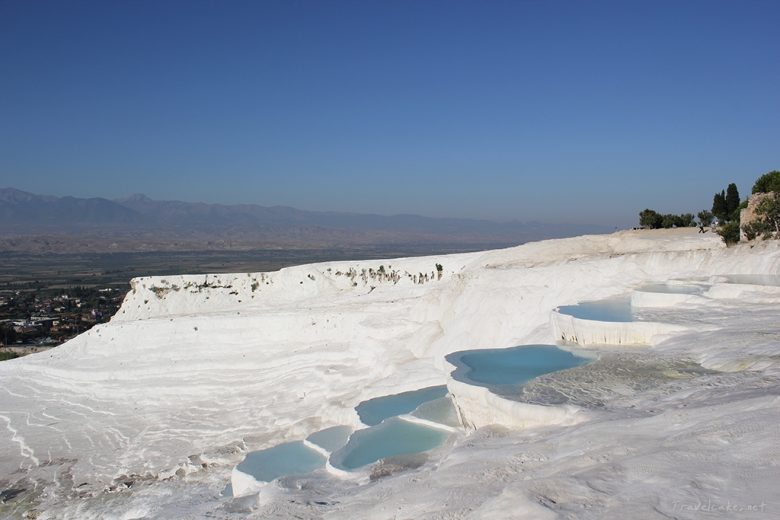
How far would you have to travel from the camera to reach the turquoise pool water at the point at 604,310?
11875 mm

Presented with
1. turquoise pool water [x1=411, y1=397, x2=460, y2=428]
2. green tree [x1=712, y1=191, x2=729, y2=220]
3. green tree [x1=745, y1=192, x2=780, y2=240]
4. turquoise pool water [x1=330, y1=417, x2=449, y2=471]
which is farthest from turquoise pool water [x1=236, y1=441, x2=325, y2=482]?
green tree [x1=712, y1=191, x2=729, y2=220]

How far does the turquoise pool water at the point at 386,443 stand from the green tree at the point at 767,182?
1855cm

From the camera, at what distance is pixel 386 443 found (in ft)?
29.4

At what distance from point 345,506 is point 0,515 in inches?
367

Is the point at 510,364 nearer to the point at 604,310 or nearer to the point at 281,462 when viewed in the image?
the point at 604,310

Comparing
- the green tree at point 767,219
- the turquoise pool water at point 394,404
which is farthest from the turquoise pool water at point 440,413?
the green tree at point 767,219

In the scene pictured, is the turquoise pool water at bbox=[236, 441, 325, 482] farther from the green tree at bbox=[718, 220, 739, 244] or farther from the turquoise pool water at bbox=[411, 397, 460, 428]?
the green tree at bbox=[718, 220, 739, 244]

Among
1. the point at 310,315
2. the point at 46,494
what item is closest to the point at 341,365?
the point at 310,315

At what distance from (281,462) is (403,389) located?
3919 millimetres

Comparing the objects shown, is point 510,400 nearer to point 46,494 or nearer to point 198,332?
point 46,494

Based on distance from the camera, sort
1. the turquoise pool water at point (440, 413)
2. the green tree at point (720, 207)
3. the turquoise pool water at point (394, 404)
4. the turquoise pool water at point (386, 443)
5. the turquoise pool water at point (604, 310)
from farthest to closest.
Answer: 1. the green tree at point (720, 207)
2. the turquoise pool water at point (604, 310)
3. the turquoise pool water at point (394, 404)
4. the turquoise pool water at point (440, 413)
5. the turquoise pool water at point (386, 443)

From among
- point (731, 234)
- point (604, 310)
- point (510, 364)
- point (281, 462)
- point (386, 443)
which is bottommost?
point (281, 462)

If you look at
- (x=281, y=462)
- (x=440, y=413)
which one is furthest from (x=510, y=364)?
(x=281, y=462)

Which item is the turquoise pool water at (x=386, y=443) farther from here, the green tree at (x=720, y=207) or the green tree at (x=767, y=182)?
the green tree at (x=720, y=207)
